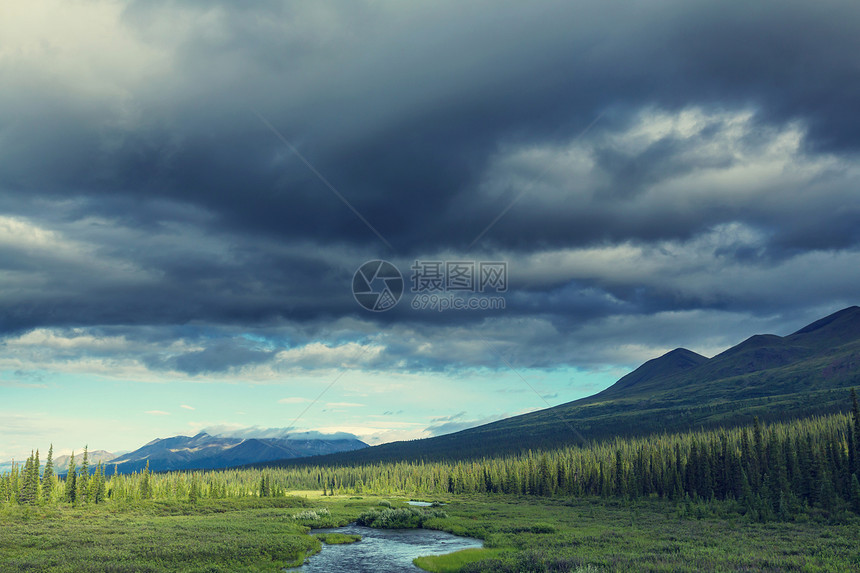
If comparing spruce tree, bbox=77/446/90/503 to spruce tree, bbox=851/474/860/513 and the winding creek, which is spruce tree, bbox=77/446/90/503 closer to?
the winding creek

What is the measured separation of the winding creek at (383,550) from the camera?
171 ft

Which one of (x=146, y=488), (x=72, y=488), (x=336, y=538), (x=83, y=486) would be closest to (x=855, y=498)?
(x=336, y=538)

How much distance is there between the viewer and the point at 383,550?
6350cm

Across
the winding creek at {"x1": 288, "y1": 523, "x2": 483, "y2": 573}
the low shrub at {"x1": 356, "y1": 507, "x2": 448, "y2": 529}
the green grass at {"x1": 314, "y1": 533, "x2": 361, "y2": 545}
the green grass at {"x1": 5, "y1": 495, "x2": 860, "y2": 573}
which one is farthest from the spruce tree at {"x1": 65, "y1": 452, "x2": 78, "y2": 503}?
the green grass at {"x1": 314, "y1": 533, "x2": 361, "y2": 545}

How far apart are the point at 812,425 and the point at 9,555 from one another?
750 feet

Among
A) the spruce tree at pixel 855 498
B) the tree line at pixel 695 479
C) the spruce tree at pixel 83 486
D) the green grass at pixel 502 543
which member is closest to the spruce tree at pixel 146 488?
the tree line at pixel 695 479

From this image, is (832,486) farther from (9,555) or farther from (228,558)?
(9,555)

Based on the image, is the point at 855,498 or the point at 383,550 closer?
the point at 383,550

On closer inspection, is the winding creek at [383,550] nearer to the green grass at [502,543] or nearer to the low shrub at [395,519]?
the green grass at [502,543]

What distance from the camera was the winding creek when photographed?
52.0 meters

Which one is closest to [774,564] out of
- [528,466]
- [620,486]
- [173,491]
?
[620,486]

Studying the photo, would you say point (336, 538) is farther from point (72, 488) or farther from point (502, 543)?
point (72, 488)

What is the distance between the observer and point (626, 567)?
4362cm

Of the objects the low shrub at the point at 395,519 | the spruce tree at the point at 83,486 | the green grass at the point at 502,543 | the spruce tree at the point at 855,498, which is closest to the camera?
the green grass at the point at 502,543
